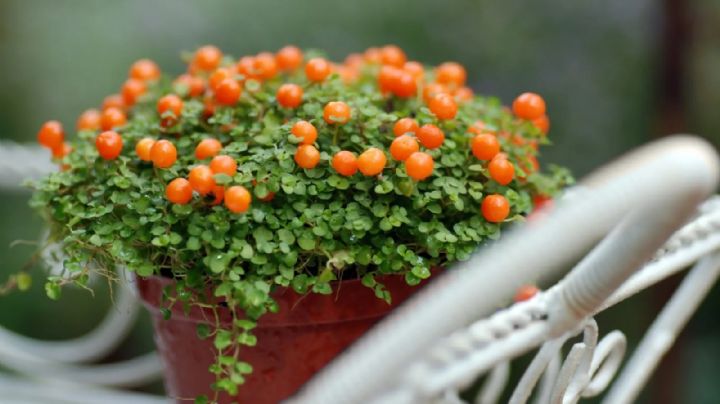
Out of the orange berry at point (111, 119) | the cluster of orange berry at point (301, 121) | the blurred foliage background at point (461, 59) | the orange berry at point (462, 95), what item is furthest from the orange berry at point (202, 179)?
the blurred foliage background at point (461, 59)

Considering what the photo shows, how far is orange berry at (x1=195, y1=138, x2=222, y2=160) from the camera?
76cm

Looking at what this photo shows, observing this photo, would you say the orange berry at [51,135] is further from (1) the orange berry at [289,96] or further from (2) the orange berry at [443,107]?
(2) the orange berry at [443,107]

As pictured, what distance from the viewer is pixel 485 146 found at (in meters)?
0.75

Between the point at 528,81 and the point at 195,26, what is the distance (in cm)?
86

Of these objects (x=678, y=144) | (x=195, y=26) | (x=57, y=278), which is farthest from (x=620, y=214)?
(x=195, y=26)

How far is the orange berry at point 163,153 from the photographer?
0.73 meters

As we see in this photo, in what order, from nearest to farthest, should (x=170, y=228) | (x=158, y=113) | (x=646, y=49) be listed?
(x=170, y=228)
(x=158, y=113)
(x=646, y=49)

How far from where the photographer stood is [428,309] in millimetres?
503

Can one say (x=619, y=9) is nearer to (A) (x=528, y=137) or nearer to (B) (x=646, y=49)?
(B) (x=646, y=49)

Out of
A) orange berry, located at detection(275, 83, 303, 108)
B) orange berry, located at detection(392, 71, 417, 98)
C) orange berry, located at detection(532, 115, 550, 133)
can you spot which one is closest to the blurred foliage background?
orange berry, located at detection(532, 115, 550, 133)

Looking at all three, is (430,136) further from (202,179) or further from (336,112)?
(202,179)

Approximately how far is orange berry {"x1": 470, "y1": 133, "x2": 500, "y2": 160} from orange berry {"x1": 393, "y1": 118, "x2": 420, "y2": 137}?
0.06 m

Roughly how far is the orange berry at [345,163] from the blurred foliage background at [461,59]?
109 centimetres

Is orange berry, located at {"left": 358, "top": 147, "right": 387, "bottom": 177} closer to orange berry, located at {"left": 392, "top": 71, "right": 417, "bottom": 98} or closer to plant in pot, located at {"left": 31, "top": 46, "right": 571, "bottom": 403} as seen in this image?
plant in pot, located at {"left": 31, "top": 46, "right": 571, "bottom": 403}
